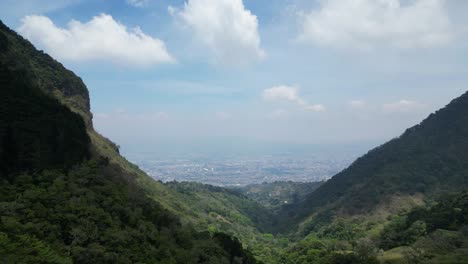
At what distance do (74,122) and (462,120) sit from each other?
11877 cm

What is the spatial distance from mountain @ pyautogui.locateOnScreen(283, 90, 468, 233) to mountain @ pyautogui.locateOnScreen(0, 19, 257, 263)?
71475 mm

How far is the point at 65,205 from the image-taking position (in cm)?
2805

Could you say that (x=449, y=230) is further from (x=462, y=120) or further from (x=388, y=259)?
(x=462, y=120)

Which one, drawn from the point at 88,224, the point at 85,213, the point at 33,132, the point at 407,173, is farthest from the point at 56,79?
the point at 407,173

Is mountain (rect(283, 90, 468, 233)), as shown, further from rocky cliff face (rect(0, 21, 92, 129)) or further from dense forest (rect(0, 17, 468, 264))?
rocky cliff face (rect(0, 21, 92, 129))

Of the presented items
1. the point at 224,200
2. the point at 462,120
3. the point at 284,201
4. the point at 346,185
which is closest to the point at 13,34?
the point at 224,200

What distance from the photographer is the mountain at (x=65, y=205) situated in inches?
956

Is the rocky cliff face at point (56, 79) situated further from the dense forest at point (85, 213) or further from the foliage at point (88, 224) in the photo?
the foliage at point (88, 224)

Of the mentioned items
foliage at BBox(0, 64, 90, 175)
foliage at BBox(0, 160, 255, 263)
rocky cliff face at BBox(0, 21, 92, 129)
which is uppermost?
rocky cliff face at BBox(0, 21, 92, 129)

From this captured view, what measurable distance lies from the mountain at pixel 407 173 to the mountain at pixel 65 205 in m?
71.5

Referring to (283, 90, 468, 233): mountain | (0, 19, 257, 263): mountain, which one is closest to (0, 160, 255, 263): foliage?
(0, 19, 257, 263): mountain

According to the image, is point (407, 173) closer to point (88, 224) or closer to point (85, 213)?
point (85, 213)

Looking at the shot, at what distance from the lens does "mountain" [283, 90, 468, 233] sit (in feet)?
340

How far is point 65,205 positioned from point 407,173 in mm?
102723
